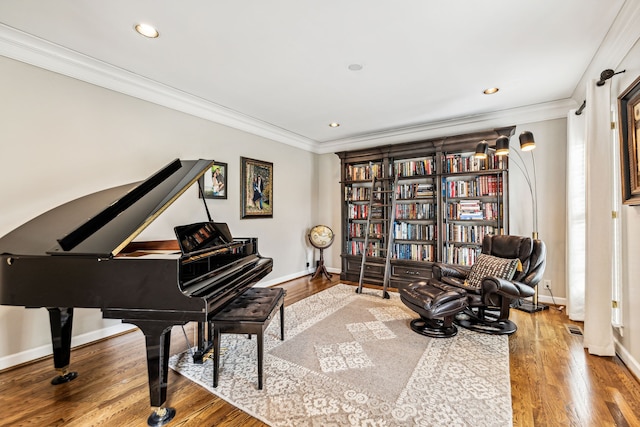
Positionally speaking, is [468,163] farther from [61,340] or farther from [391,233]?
[61,340]

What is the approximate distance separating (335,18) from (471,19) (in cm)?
103

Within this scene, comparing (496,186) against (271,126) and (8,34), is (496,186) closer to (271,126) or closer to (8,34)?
(271,126)

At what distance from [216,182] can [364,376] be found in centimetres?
299

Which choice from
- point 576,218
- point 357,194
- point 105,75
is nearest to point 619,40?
point 576,218

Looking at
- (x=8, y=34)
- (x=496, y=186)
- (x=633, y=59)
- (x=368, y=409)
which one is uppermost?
(x=8, y=34)

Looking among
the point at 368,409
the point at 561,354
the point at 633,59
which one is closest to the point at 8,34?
the point at 368,409

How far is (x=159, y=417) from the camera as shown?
5.40 feet

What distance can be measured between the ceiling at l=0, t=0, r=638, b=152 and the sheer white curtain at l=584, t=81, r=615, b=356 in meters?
0.60

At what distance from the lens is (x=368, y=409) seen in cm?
173

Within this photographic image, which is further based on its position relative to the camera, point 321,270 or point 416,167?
point 321,270

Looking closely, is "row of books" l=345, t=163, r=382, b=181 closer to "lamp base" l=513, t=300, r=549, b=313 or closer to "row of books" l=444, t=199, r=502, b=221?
"row of books" l=444, t=199, r=502, b=221

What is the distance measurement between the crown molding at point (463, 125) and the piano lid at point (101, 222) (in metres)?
3.65

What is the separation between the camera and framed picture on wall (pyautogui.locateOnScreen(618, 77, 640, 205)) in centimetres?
196

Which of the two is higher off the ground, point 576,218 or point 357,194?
point 357,194
